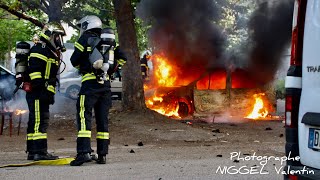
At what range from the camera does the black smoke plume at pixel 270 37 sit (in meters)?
15.8

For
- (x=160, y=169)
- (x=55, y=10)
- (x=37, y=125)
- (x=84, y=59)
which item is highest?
(x=55, y=10)

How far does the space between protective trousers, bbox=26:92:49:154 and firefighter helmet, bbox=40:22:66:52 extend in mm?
772

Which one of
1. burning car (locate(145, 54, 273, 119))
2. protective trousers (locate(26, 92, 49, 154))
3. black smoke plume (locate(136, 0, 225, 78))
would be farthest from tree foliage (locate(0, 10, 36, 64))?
protective trousers (locate(26, 92, 49, 154))

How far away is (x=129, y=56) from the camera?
12070 mm

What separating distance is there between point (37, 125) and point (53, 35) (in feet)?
4.38

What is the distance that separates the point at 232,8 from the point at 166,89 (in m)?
9.95

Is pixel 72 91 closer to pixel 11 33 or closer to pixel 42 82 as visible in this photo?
pixel 11 33

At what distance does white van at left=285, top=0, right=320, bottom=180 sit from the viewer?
12.2 ft

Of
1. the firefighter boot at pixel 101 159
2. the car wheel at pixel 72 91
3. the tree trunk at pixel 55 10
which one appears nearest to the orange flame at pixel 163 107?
the tree trunk at pixel 55 10

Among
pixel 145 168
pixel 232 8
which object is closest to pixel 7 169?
pixel 145 168

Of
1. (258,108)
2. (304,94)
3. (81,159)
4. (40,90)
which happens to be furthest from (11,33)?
(304,94)

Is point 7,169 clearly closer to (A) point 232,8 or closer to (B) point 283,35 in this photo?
(B) point 283,35

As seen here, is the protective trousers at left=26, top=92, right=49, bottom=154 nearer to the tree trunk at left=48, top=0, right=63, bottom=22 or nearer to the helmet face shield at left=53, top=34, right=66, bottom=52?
the helmet face shield at left=53, top=34, right=66, bottom=52

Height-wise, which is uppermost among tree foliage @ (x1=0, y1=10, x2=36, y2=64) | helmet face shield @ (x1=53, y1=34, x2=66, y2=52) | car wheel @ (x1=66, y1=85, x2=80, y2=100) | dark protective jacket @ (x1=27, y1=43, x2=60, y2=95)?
tree foliage @ (x1=0, y1=10, x2=36, y2=64)
